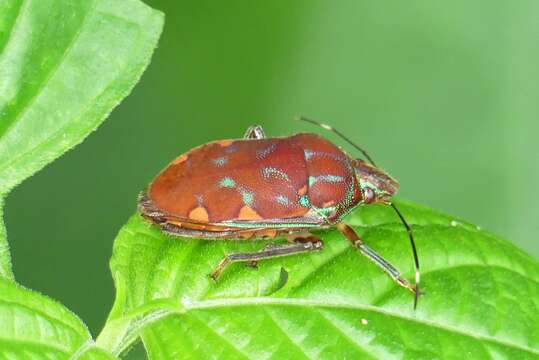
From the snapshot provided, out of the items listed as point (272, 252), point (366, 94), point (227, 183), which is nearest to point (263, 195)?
point (227, 183)

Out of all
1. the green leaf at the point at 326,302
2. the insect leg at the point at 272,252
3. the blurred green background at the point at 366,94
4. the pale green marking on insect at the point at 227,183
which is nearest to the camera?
the green leaf at the point at 326,302

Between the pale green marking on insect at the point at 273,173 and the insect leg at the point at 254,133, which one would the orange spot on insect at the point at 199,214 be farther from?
the insect leg at the point at 254,133

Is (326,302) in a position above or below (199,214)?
below

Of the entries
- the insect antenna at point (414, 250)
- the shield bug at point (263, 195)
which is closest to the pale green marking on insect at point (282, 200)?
the shield bug at point (263, 195)

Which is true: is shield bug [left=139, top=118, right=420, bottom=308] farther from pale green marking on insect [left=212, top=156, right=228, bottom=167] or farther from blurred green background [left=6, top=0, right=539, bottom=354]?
blurred green background [left=6, top=0, right=539, bottom=354]

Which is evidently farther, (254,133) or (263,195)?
(254,133)

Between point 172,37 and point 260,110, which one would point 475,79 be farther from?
point 172,37

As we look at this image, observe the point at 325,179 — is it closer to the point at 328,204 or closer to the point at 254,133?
the point at 328,204
